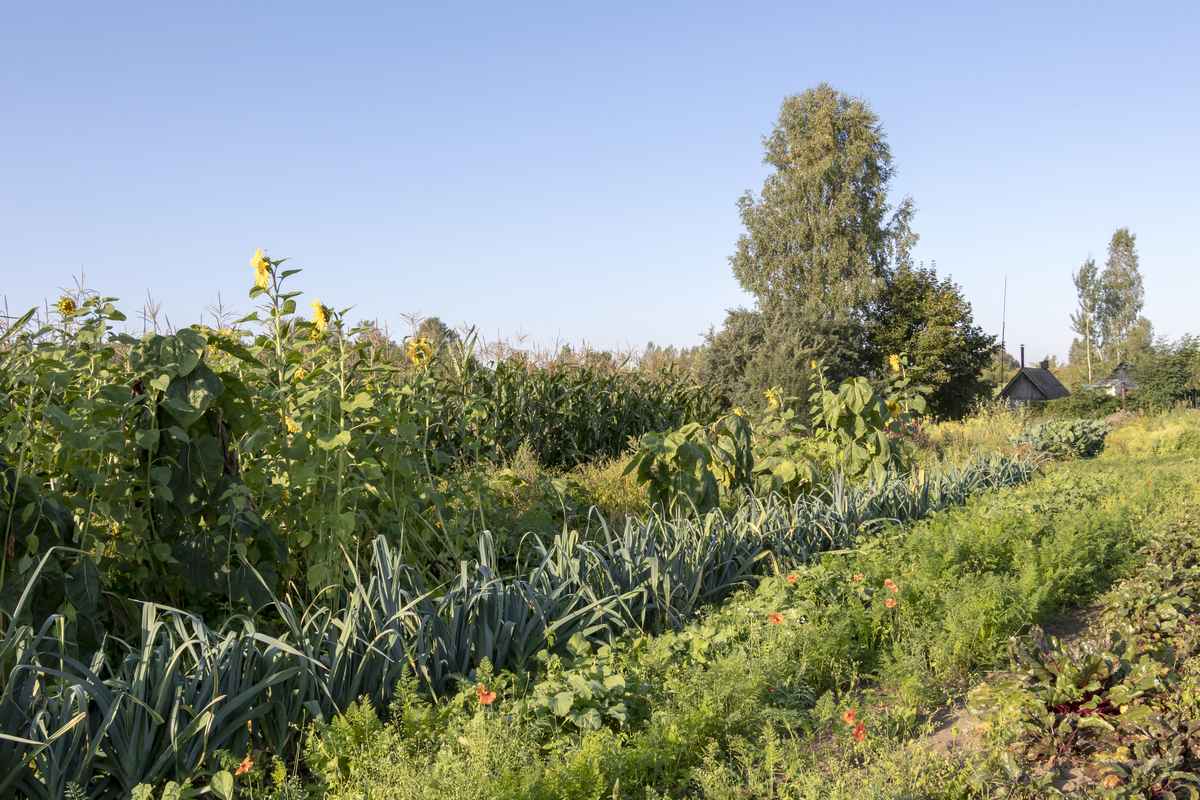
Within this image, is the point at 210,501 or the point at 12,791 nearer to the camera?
the point at 12,791

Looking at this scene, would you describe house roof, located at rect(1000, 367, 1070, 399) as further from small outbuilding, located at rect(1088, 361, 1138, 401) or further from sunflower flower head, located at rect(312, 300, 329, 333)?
sunflower flower head, located at rect(312, 300, 329, 333)

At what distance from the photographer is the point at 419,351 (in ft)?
17.7

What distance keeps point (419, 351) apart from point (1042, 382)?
128 feet

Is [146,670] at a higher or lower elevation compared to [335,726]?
higher

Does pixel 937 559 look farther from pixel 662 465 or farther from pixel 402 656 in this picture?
pixel 402 656

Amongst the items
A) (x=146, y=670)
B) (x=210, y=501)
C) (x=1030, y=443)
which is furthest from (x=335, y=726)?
(x=1030, y=443)

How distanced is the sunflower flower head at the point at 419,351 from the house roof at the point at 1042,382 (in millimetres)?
35118

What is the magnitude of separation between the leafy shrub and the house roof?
2530 centimetres

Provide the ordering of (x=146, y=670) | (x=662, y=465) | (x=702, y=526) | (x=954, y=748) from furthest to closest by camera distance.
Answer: (x=662, y=465), (x=702, y=526), (x=954, y=748), (x=146, y=670)

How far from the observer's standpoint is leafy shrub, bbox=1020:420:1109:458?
11.3 meters

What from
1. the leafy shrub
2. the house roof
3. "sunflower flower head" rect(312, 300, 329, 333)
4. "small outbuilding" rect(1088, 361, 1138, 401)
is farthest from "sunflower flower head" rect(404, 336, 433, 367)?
the house roof

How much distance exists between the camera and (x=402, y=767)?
234 centimetres

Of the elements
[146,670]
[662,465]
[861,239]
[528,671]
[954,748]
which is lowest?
[954,748]

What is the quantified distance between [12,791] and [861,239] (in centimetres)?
2931
